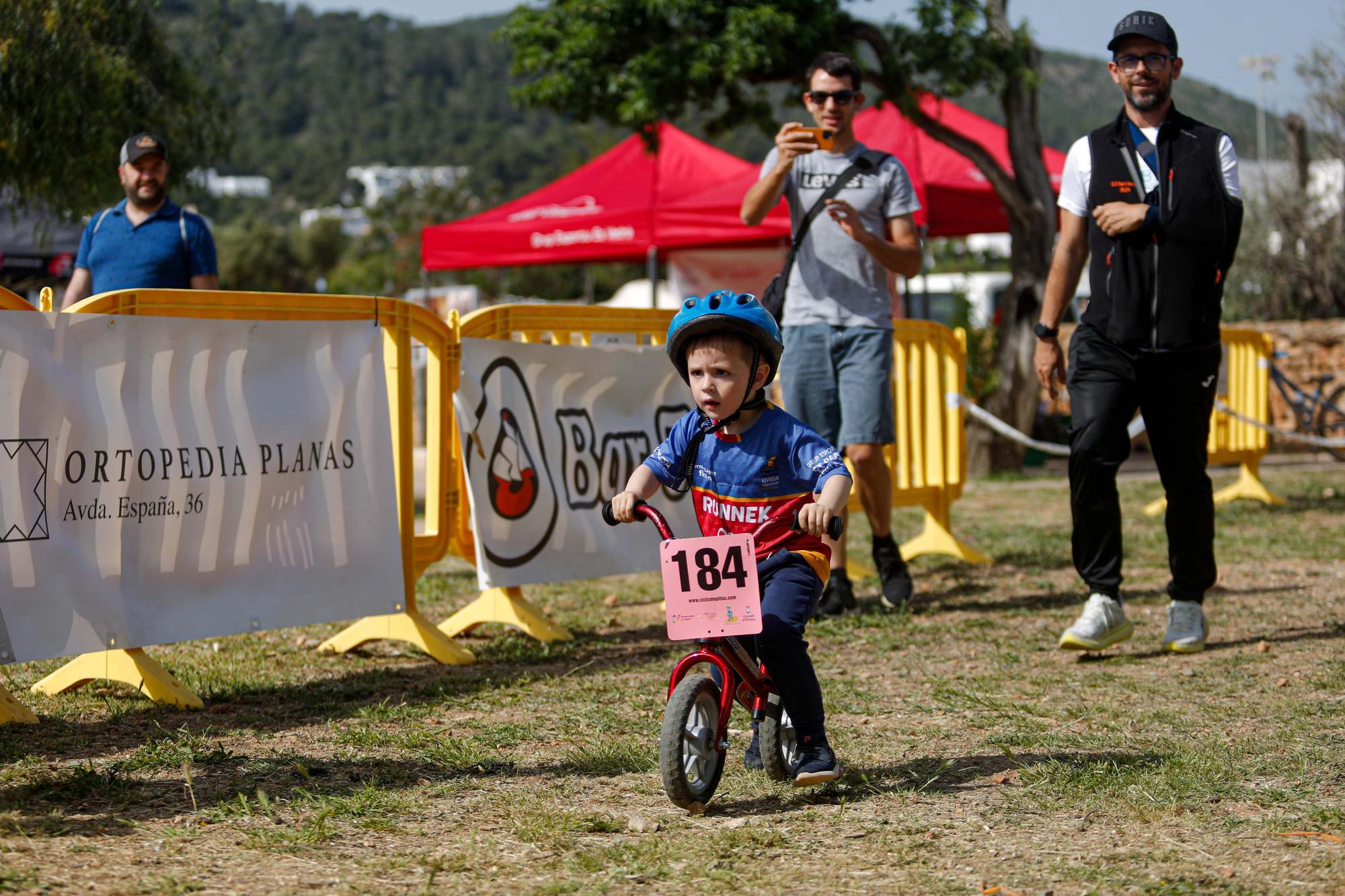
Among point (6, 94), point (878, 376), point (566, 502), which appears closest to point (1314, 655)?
point (878, 376)

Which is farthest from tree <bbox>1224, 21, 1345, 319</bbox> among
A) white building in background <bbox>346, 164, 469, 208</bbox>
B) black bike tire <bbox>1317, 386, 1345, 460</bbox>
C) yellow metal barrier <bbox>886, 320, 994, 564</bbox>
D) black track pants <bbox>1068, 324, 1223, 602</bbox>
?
white building in background <bbox>346, 164, 469, 208</bbox>

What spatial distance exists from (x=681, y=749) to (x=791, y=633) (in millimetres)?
444

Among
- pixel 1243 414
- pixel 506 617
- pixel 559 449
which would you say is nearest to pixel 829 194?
pixel 559 449

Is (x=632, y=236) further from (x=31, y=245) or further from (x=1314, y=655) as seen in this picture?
(x=1314, y=655)

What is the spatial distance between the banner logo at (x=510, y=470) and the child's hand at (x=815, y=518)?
2902mm

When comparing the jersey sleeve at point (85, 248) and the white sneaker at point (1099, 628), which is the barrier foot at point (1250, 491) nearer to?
the white sneaker at point (1099, 628)

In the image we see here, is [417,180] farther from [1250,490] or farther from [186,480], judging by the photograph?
[186,480]

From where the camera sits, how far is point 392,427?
19.6 ft

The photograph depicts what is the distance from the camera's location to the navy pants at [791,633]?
3.83m

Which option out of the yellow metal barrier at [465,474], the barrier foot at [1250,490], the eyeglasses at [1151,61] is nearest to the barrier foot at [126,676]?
the yellow metal barrier at [465,474]

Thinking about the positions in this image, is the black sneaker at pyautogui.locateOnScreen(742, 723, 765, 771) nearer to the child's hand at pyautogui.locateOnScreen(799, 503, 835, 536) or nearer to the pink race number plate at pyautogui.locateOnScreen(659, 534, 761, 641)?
the pink race number plate at pyautogui.locateOnScreen(659, 534, 761, 641)

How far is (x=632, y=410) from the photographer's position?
7176 mm

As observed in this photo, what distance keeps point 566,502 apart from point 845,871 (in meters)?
3.65

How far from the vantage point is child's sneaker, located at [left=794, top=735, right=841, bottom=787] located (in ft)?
12.6
